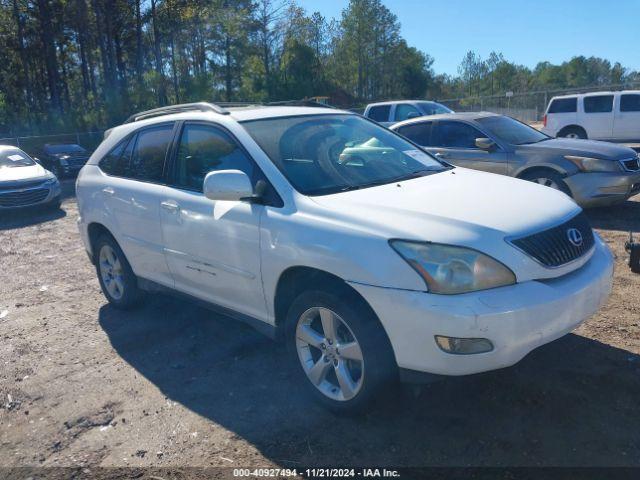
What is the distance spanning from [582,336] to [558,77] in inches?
4526

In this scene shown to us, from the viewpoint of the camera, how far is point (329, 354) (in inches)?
131

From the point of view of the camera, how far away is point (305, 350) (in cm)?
349

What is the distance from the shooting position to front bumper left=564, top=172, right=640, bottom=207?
768 centimetres

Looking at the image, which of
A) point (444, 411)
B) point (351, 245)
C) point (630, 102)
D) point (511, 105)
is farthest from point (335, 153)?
point (511, 105)

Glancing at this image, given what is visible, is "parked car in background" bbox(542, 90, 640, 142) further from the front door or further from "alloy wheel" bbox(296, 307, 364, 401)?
"alloy wheel" bbox(296, 307, 364, 401)

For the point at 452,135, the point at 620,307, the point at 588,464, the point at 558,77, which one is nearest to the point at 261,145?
the point at 588,464

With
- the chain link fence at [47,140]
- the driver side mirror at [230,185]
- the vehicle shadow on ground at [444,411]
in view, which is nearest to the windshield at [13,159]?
the vehicle shadow on ground at [444,411]

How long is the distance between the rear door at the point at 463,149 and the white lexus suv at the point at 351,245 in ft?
13.8

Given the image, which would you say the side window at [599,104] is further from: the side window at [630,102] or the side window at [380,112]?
the side window at [380,112]

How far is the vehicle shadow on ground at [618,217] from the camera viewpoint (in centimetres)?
743

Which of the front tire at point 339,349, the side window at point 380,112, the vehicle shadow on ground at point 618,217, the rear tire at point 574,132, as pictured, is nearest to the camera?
the front tire at point 339,349

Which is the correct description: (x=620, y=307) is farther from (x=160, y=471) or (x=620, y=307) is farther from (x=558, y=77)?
(x=558, y=77)

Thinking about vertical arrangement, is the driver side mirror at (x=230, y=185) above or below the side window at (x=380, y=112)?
below

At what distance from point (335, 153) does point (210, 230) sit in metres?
1.04
